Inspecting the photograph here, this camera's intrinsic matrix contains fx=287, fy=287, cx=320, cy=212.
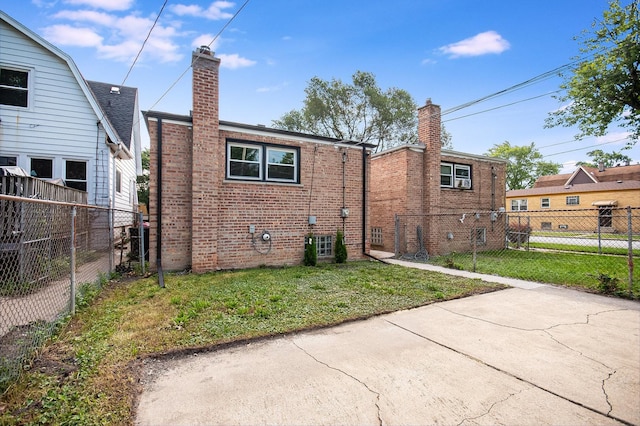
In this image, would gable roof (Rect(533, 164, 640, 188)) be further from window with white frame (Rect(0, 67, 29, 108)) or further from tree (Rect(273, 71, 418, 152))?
window with white frame (Rect(0, 67, 29, 108))

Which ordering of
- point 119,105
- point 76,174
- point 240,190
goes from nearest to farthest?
point 240,190, point 76,174, point 119,105

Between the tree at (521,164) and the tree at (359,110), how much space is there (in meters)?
26.2

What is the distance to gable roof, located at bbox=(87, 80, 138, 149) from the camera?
39.5ft

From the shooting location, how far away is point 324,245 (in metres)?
9.25

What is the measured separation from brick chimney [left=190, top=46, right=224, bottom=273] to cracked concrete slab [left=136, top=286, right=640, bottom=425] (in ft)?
14.5

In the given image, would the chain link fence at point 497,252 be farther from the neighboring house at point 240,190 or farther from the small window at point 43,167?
the small window at point 43,167

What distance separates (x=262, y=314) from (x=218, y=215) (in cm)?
399

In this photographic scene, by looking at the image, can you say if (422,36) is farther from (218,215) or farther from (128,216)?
(128,216)

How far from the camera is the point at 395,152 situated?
11.2 m

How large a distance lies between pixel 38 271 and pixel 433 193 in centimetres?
1103

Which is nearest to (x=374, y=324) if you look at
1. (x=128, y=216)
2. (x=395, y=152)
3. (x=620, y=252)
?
(x=395, y=152)

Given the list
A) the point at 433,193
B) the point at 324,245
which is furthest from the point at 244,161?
the point at 433,193

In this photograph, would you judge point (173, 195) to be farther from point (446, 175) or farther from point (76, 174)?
point (446, 175)

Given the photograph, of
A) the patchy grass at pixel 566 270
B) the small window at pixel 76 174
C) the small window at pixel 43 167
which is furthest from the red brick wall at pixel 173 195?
the patchy grass at pixel 566 270
